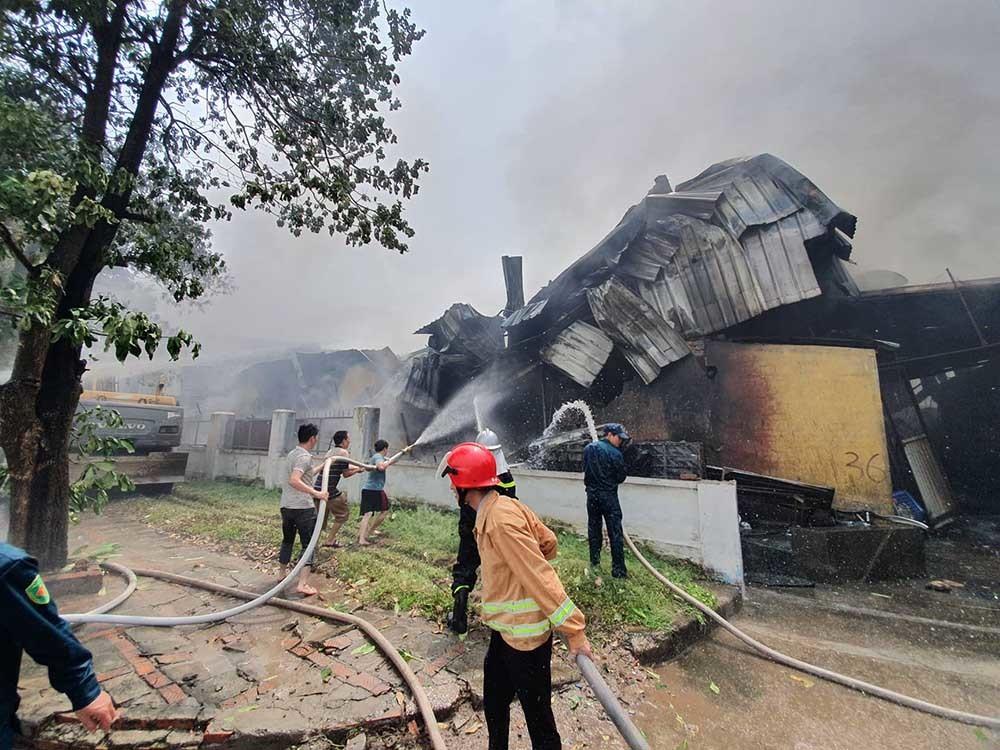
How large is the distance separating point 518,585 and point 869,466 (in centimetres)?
936

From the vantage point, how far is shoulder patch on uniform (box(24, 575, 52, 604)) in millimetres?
1572

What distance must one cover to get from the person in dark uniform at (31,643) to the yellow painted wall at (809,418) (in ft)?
32.7

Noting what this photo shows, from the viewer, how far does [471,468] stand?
251 centimetres

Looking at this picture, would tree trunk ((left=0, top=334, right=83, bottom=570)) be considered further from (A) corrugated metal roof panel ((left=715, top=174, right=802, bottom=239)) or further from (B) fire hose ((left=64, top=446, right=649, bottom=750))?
(A) corrugated metal roof panel ((left=715, top=174, right=802, bottom=239))

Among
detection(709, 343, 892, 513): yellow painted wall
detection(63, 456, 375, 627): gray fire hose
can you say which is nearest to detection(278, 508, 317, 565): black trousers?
detection(63, 456, 375, 627): gray fire hose

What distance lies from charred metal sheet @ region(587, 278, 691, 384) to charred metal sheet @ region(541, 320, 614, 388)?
1.14 ft

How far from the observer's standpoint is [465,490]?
2.54m

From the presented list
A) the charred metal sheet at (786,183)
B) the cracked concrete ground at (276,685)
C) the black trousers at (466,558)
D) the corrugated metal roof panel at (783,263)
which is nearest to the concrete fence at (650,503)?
the cracked concrete ground at (276,685)

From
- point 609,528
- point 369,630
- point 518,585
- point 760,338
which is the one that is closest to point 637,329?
point 760,338

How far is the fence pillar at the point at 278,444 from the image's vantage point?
12.1 metres

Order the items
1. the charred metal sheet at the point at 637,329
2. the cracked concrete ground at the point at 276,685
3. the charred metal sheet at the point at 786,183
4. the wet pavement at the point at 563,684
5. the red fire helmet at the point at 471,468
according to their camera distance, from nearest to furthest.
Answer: the red fire helmet at the point at 471,468, the cracked concrete ground at the point at 276,685, the wet pavement at the point at 563,684, the charred metal sheet at the point at 786,183, the charred metal sheet at the point at 637,329

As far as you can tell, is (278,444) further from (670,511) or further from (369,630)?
(670,511)

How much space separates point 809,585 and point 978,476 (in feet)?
35.7

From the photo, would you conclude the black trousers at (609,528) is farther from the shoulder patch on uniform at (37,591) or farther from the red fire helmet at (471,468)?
the shoulder patch on uniform at (37,591)
